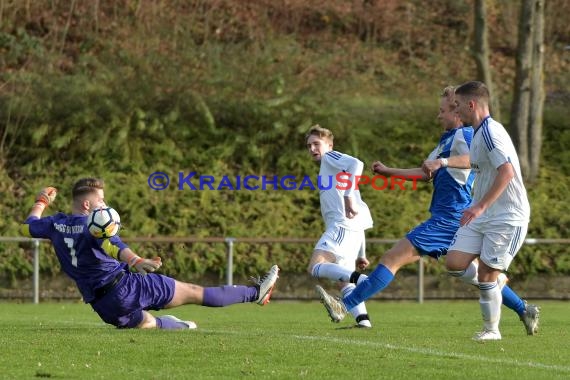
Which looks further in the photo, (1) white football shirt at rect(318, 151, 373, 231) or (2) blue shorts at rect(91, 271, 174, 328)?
(1) white football shirt at rect(318, 151, 373, 231)

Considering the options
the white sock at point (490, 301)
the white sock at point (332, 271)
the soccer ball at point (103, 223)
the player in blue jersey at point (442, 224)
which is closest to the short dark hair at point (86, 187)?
the soccer ball at point (103, 223)

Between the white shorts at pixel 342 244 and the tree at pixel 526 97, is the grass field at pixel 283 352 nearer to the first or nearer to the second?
the white shorts at pixel 342 244

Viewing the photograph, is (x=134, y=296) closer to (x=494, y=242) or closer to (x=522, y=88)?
(x=494, y=242)

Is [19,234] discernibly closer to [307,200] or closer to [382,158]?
[307,200]

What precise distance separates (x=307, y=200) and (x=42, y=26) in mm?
7616

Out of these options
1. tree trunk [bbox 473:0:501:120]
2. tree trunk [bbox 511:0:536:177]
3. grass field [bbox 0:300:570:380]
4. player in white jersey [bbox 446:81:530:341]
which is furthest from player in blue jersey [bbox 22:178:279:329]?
tree trunk [bbox 473:0:501:120]

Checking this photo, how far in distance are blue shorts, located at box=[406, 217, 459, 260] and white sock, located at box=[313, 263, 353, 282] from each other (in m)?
1.16

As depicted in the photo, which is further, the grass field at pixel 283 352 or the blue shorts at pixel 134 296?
the blue shorts at pixel 134 296

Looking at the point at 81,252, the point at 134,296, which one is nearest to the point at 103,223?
the point at 81,252

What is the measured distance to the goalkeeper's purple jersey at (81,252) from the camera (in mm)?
10188

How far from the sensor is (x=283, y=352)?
8.70m

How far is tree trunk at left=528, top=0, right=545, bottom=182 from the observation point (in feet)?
78.7

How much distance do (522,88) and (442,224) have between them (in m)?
13.7

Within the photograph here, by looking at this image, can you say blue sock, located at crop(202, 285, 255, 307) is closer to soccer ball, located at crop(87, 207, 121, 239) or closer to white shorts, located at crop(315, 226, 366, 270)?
soccer ball, located at crop(87, 207, 121, 239)
